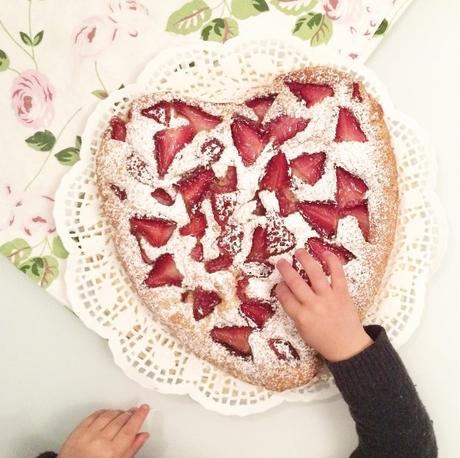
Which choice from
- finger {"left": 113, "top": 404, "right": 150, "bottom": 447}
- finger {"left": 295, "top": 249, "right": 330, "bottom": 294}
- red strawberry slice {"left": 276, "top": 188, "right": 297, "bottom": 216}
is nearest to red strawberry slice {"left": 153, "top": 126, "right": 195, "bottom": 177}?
red strawberry slice {"left": 276, "top": 188, "right": 297, "bottom": 216}

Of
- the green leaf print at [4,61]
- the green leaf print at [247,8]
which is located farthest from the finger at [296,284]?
the green leaf print at [4,61]

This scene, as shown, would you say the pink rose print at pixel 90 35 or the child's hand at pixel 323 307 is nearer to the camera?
the child's hand at pixel 323 307

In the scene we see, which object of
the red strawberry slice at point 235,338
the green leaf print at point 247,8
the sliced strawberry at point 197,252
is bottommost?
the red strawberry slice at point 235,338

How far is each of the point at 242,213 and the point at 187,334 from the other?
10.6 inches

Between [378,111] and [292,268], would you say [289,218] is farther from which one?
[378,111]

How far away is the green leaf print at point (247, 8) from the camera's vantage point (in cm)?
131

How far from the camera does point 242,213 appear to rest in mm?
1204

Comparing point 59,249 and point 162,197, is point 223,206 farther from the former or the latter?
point 59,249

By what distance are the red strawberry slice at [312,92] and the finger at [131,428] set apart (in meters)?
0.72

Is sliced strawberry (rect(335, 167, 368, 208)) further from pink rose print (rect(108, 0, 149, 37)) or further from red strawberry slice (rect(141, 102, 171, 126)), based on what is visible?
pink rose print (rect(108, 0, 149, 37))

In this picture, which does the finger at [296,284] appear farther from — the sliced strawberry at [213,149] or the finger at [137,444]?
the finger at [137,444]

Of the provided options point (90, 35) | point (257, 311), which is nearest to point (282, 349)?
point (257, 311)

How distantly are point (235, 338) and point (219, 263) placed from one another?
0.15m

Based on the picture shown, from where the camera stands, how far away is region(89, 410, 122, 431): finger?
131 cm
